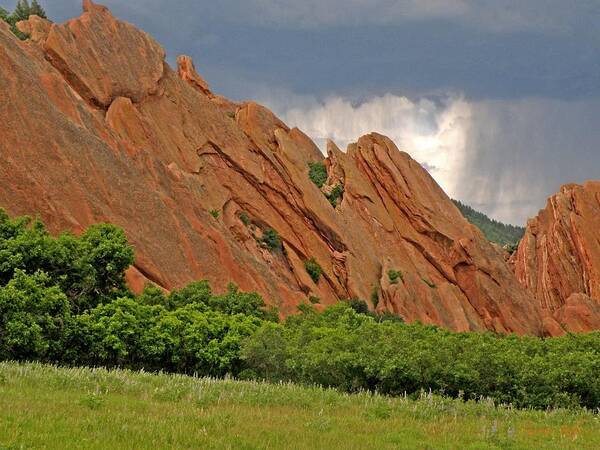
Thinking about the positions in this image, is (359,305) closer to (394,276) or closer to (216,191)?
(394,276)

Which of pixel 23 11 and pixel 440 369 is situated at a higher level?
pixel 23 11

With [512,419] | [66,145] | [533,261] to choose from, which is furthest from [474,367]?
[533,261]

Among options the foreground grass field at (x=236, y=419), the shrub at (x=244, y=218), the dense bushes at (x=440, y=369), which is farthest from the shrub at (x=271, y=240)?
the foreground grass field at (x=236, y=419)

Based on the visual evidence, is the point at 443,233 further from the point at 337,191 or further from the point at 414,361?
the point at 414,361

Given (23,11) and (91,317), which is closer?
(91,317)

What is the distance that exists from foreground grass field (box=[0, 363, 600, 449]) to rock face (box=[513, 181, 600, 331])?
8041cm

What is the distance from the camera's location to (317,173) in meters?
92.9

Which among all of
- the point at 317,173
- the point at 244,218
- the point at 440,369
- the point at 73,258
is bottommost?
the point at 440,369

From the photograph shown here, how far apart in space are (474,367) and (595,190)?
94288 millimetres

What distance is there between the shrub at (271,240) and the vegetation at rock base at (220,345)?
32437 mm

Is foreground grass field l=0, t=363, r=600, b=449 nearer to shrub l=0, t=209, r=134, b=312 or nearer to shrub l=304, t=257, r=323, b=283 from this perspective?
shrub l=0, t=209, r=134, b=312

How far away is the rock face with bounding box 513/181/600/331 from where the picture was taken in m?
104

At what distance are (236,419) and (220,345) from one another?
19554 millimetres

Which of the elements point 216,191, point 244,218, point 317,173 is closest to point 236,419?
point 216,191
